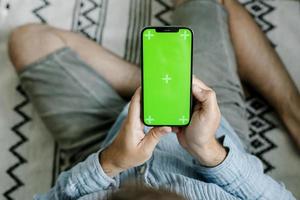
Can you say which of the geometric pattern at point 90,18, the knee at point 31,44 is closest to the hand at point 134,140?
the knee at point 31,44

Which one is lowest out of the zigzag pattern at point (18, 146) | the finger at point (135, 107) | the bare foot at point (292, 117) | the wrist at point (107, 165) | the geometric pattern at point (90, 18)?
the zigzag pattern at point (18, 146)

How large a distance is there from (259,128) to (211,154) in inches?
12.5

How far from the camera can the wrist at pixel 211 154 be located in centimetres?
73

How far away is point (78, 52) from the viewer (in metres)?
1.00

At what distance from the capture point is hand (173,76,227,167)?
671 millimetres

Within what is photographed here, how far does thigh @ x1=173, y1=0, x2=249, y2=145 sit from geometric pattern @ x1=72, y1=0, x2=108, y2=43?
0.23 m

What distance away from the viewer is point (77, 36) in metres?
1.04

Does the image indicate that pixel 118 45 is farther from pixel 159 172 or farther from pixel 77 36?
pixel 159 172

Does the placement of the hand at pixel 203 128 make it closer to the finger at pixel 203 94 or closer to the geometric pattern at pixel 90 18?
the finger at pixel 203 94

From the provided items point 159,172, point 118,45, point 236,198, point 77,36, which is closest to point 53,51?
point 77,36

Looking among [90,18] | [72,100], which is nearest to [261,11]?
[90,18]

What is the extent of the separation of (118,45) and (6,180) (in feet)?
1.17

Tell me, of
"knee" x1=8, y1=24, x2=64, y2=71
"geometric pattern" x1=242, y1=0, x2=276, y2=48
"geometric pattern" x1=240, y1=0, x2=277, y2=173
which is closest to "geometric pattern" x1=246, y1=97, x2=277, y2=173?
"geometric pattern" x1=240, y1=0, x2=277, y2=173

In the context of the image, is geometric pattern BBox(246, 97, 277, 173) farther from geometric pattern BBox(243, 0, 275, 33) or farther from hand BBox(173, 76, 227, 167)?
hand BBox(173, 76, 227, 167)
